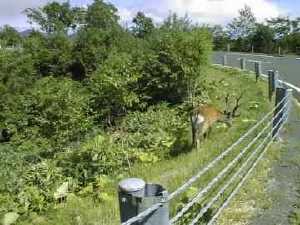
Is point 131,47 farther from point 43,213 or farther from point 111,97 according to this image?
point 43,213

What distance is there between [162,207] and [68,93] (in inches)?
531

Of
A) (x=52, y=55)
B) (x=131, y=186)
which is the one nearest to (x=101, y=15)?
(x=52, y=55)

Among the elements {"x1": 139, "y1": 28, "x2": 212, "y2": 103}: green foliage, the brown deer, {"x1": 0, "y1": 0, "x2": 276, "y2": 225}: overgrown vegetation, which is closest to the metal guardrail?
{"x1": 0, "y1": 0, "x2": 276, "y2": 225}: overgrown vegetation

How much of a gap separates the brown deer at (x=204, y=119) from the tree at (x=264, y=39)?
36.3 m

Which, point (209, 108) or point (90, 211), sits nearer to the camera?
point (90, 211)

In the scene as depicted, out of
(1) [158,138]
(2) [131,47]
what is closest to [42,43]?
(2) [131,47]

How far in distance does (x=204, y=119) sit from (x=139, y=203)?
8.56 metres

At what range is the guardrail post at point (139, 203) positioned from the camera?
3.47 m

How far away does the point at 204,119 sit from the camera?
11961mm

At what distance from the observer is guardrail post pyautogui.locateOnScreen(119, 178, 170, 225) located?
3469mm

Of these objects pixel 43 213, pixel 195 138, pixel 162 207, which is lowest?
pixel 43 213

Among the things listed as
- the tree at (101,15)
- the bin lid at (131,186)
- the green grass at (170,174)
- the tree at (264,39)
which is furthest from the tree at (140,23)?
the bin lid at (131,186)

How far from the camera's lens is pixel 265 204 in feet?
20.2

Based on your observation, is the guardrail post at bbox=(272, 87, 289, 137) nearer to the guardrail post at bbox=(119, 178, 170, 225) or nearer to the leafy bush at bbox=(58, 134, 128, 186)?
the leafy bush at bbox=(58, 134, 128, 186)
